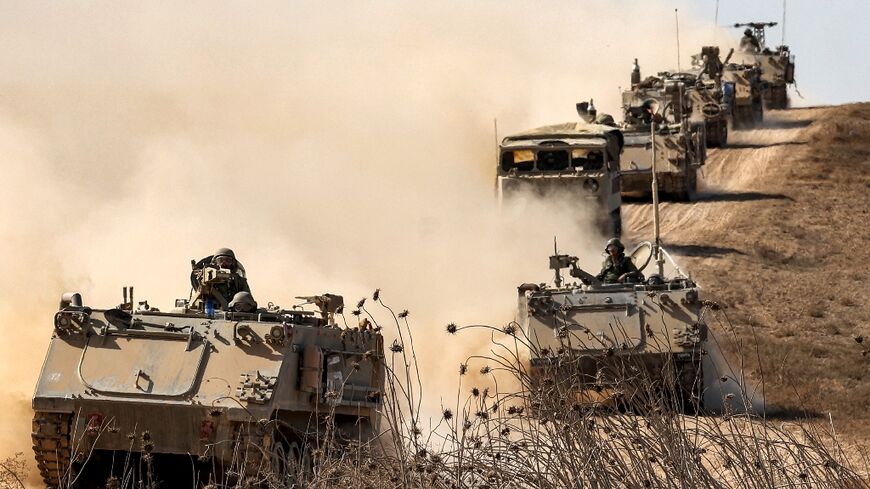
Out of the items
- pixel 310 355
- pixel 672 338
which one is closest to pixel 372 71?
pixel 672 338

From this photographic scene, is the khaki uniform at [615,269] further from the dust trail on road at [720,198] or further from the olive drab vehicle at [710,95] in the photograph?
the olive drab vehicle at [710,95]

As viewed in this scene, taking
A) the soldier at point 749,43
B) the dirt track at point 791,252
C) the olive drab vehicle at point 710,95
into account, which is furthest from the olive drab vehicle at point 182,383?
the soldier at point 749,43

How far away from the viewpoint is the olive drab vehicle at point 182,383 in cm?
1380

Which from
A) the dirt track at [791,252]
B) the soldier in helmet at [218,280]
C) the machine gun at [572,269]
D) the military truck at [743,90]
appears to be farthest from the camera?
the military truck at [743,90]

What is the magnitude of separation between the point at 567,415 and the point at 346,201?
24.4m

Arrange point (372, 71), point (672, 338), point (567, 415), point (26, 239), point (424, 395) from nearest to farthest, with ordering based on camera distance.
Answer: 1. point (567, 415)
2. point (672, 338)
3. point (424, 395)
4. point (26, 239)
5. point (372, 71)

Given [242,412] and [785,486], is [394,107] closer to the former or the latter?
[242,412]

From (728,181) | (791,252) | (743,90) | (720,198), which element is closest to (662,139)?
(720,198)

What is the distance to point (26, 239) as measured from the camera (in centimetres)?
2336

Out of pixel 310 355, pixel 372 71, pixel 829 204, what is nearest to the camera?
pixel 310 355

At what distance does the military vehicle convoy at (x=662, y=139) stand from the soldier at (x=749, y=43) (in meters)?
19.5

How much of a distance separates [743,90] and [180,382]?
41.6m

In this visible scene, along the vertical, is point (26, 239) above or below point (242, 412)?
above

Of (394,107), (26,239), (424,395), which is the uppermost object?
(394,107)
